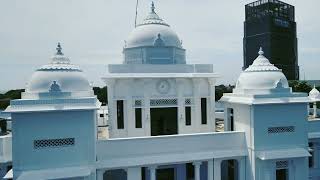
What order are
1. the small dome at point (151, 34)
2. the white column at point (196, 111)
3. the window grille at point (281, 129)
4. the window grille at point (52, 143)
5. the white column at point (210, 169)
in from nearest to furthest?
1. the window grille at point (52, 143)
2. the white column at point (210, 169)
3. the window grille at point (281, 129)
4. the white column at point (196, 111)
5. the small dome at point (151, 34)

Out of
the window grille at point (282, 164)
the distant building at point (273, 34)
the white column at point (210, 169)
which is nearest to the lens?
the white column at point (210, 169)

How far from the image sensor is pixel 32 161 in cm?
1062

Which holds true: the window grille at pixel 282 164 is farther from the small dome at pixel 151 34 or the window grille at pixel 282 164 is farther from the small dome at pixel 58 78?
the small dome at pixel 58 78

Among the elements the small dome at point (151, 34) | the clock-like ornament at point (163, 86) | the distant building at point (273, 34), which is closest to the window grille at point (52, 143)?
the clock-like ornament at point (163, 86)

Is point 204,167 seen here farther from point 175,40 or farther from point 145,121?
point 175,40

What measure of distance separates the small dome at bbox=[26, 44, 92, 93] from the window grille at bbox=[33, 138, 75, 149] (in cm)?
201

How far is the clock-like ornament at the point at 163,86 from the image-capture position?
50.8 feet

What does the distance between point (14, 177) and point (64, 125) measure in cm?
252

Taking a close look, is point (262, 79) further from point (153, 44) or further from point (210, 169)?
point (153, 44)

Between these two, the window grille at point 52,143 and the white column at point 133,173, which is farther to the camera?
the white column at point 133,173

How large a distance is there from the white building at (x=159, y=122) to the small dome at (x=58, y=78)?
1.7 inches

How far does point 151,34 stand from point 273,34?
60.4m

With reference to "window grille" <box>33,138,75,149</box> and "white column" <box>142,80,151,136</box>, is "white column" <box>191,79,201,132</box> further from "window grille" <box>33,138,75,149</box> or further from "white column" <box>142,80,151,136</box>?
"window grille" <box>33,138,75,149</box>

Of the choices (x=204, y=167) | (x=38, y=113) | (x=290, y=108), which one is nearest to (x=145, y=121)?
(x=204, y=167)
